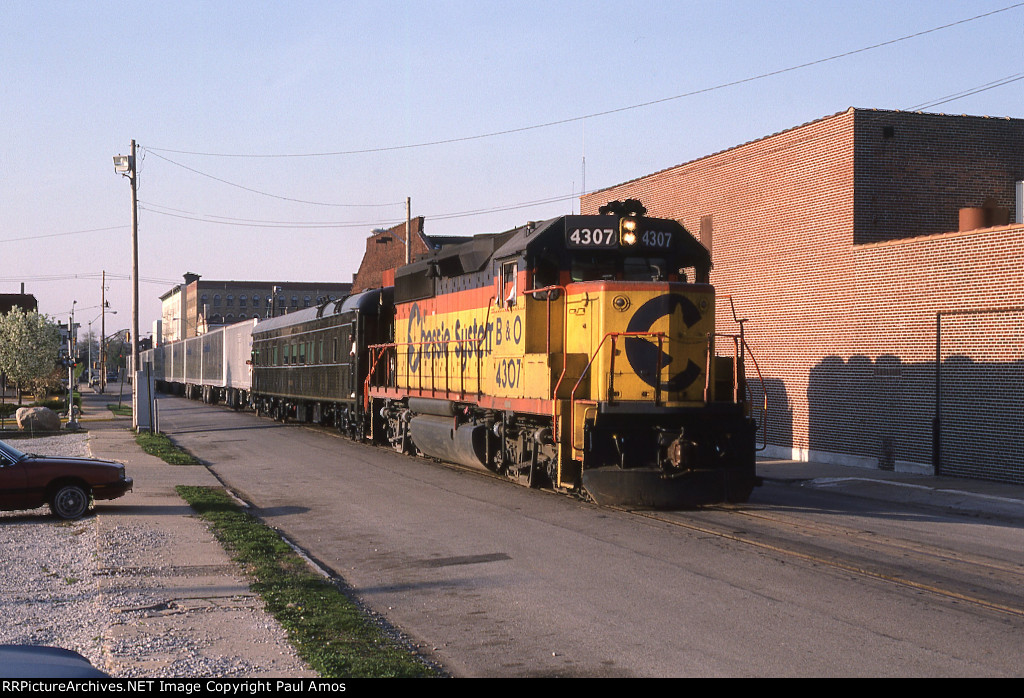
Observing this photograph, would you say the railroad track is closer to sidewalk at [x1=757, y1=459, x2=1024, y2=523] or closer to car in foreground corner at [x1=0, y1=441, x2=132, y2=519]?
sidewalk at [x1=757, y1=459, x2=1024, y2=523]

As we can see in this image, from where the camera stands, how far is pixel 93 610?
312 inches

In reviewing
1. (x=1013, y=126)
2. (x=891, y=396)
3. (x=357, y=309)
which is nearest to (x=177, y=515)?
(x=357, y=309)

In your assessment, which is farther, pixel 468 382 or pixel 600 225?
pixel 468 382

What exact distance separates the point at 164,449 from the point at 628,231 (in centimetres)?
1550

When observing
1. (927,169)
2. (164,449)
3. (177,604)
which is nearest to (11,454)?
(177,604)

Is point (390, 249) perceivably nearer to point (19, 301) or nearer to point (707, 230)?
point (707, 230)

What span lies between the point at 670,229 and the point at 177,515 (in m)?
8.04

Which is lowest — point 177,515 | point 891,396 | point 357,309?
point 177,515

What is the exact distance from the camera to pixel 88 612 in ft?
25.8

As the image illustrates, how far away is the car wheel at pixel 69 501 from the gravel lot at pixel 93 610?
644 mm

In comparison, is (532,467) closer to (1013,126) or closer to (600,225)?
(600,225)

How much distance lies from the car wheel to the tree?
42.5 metres

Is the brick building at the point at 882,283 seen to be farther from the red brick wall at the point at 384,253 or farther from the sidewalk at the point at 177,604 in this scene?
the red brick wall at the point at 384,253

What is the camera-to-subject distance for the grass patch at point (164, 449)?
21.4 metres
